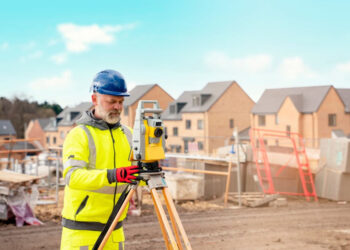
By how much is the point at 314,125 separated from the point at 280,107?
13.5 feet

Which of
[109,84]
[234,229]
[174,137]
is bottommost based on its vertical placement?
[234,229]

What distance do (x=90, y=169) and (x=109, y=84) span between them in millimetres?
629

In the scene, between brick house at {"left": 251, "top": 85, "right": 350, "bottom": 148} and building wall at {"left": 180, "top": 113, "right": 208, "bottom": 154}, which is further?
building wall at {"left": 180, "top": 113, "right": 208, "bottom": 154}

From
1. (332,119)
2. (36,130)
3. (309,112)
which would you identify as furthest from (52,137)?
(332,119)

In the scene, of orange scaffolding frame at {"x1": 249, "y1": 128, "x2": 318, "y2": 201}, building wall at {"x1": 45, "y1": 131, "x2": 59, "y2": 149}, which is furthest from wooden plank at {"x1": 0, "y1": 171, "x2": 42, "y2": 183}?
building wall at {"x1": 45, "y1": 131, "x2": 59, "y2": 149}

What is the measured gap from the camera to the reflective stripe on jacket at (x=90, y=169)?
10.1ft

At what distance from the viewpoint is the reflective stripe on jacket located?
3082mm

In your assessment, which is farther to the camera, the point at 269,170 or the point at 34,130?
the point at 34,130

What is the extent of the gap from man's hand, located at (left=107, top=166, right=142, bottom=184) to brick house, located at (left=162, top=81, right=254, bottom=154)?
4606 centimetres

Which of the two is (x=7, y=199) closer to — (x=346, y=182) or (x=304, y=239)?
(x=304, y=239)

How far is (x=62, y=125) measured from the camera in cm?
6312

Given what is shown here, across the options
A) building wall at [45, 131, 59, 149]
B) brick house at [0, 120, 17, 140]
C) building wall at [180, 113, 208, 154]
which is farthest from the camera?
brick house at [0, 120, 17, 140]

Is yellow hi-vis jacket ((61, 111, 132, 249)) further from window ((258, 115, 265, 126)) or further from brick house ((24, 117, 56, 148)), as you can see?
brick house ((24, 117, 56, 148))

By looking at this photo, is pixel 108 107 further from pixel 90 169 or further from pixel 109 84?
pixel 90 169
